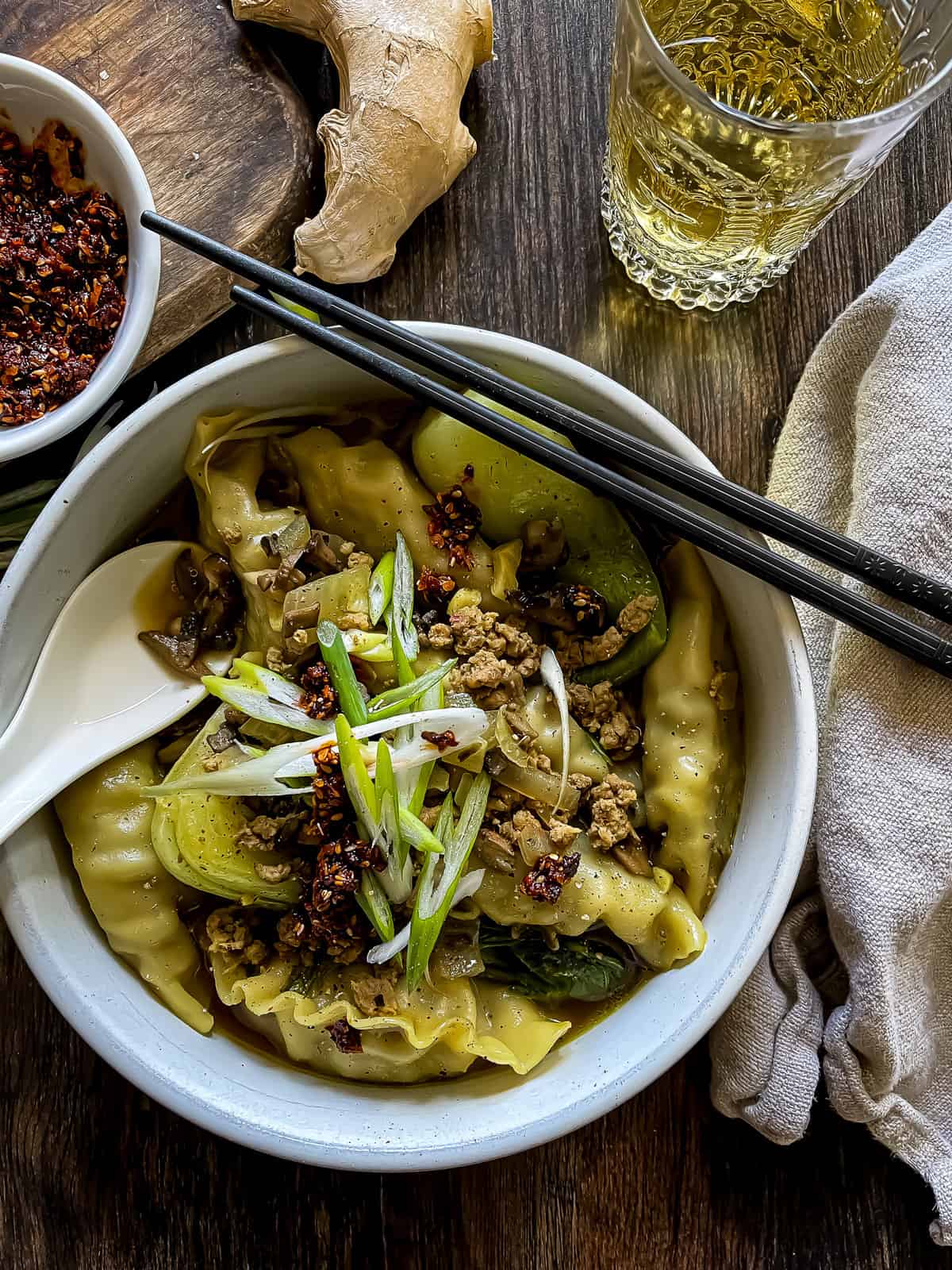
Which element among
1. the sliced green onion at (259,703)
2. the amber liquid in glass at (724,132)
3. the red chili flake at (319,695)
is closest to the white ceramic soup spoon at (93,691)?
the sliced green onion at (259,703)

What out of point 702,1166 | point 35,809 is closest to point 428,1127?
point 702,1166

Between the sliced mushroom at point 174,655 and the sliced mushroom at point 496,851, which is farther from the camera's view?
the sliced mushroom at point 174,655

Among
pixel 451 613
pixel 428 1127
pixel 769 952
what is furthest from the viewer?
pixel 769 952

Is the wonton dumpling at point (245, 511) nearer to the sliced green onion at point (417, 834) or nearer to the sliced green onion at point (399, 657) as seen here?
the sliced green onion at point (399, 657)

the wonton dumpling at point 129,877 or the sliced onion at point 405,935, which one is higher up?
the sliced onion at point 405,935

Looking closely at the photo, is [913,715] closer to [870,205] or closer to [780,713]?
[780,713]

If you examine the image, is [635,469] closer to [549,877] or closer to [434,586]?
[434,586]
